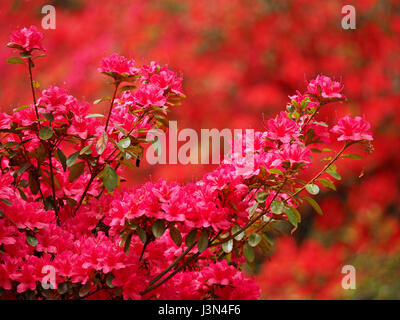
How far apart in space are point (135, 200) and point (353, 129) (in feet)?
1.97

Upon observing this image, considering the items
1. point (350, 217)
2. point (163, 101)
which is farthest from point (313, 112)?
point (350, 217)

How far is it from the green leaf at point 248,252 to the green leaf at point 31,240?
551 mm

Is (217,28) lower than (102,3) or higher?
lower

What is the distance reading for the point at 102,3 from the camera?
451 centimetres

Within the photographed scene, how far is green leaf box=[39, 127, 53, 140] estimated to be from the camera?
138 cm

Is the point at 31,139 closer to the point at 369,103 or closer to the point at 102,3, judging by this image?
the point at 369,103

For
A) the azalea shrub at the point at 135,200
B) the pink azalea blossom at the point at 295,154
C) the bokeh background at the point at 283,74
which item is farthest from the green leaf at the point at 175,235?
the bokeh background at the point at 283,74

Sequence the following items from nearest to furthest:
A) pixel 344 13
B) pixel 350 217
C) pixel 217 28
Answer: pixel 344 13 < pixel 217 28 < pixel 350 217

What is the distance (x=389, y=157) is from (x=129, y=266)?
3120mm

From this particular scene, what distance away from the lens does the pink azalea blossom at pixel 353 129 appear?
1383 mm

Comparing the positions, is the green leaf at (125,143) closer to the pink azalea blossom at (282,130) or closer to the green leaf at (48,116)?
the green leaf at (48,116)

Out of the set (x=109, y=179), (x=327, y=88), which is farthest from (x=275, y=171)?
(x=109, y=179)

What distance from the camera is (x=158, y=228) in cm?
132

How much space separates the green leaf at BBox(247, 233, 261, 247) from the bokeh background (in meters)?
2.19
